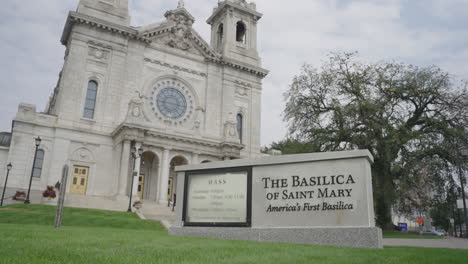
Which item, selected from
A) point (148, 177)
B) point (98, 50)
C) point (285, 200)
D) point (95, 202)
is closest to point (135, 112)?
point (148, 177)

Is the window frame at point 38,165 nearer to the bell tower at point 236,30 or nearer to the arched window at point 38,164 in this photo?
the arched window at point 38,164

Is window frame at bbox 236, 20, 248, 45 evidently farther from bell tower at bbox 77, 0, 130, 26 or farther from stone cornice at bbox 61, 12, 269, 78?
bell tower at bbox 77, 0, 130, 26

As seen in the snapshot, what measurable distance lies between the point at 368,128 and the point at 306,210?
54.7 ft

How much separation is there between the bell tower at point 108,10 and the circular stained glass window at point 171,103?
7423mm

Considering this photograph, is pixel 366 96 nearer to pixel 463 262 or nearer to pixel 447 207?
pixel 447 207

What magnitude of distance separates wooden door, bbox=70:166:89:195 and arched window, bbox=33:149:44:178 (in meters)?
2.49

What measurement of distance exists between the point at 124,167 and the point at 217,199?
2045cm

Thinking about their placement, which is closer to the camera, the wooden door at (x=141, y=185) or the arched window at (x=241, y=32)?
the wooden door at (x=141, y=185)

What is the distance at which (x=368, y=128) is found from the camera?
25.2m

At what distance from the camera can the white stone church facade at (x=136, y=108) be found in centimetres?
3084

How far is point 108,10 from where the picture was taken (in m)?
35.7

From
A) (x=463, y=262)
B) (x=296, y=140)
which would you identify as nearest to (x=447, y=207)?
(x=296, y=140)

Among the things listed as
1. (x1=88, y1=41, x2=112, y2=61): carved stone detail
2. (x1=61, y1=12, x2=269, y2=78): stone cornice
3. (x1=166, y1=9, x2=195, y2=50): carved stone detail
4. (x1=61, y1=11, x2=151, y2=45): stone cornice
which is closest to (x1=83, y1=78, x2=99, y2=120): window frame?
(x1=88, y1=41, x2=112, y2=61): carved stone detail

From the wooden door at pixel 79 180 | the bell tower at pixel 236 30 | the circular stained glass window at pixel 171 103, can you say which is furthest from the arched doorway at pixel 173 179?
the bell tower at pixel 236 30
